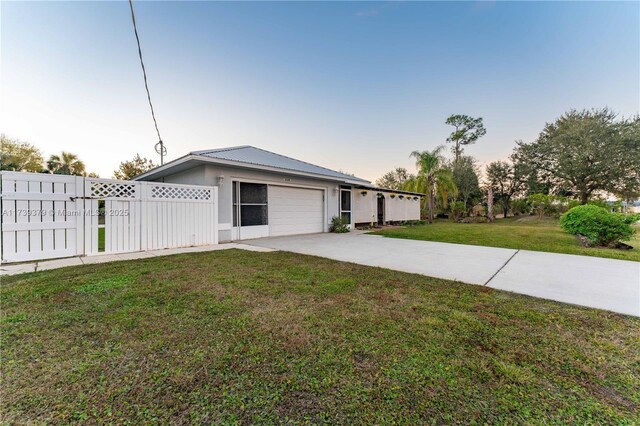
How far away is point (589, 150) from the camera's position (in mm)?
19500

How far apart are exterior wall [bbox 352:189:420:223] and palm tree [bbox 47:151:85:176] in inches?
1092

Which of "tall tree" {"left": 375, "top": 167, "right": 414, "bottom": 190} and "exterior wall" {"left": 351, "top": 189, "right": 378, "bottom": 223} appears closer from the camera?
"exterior wall" {"left": 351, "top": 189, "right": 378, "bottom": 223}

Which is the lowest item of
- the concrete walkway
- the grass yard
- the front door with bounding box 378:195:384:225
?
the grass yard

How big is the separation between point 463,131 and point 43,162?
140ft

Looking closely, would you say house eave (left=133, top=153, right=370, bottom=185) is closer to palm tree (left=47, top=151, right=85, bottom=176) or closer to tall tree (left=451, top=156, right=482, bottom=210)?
tall tree (left=451, top=156, right=482, bottom=210)

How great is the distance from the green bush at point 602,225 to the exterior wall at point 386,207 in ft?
27.1

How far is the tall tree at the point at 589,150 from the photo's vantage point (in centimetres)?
1845

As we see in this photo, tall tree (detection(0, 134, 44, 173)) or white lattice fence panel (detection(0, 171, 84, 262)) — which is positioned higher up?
tall tree (detection(0, 134, 44, 173))

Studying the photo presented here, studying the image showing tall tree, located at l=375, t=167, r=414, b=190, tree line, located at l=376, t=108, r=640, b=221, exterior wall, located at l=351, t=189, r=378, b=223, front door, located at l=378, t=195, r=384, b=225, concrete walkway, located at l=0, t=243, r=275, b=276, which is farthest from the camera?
tall tree, located at l=375, t=167, r=414, b=190

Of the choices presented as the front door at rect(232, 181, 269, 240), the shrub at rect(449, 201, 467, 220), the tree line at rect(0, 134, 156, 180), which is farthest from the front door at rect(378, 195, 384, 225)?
the tree line at rect(0, 134, 156, 180)

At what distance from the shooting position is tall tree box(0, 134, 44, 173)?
20.3m

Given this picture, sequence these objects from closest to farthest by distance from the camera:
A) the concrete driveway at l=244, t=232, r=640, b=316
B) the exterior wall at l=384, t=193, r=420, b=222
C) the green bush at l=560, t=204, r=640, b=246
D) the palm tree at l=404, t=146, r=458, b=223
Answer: the concrete driveway at l=244, t=232, r=640, b=316 < the green bush at l=560, t=204, r=640, b=246 < the exterior wall at l=384, t=193, r=420, b=222 < the palm tree at l=404, t=146, r=458, b=223

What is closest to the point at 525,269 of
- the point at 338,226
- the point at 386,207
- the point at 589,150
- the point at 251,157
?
the point at 338,226

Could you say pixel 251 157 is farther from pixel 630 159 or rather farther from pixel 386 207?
pixel 630 159
